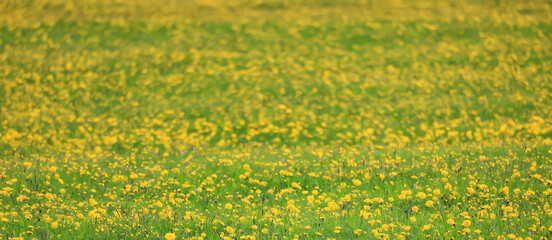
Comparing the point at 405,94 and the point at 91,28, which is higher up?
the point at 91,28

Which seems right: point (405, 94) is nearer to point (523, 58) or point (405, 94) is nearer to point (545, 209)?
point (523, 58)

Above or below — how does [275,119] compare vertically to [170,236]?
below

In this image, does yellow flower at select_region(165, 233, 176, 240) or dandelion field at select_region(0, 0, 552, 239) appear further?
dandelion field at select_region(0, 0, 552, 239)

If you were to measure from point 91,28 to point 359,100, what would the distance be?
1166cm

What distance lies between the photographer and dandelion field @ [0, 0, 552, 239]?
698 centimetres

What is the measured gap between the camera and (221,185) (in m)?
8.25

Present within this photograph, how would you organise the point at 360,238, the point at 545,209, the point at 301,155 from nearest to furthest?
the point at 360,238 → the point at 545,209 → the point at 301,155

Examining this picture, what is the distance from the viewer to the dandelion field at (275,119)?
6977 millimetres

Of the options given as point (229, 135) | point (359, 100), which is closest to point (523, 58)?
point (359, 100)

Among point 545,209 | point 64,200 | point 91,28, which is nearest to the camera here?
point 545,209

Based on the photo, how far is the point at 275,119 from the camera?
13406mm

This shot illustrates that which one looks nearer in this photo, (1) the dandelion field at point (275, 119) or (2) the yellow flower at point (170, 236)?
(2) the yellow flower at point (170, 236)

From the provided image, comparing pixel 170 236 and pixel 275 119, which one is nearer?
pixel 170 236

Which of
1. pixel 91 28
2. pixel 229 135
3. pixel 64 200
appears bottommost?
pixel 229 135
